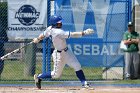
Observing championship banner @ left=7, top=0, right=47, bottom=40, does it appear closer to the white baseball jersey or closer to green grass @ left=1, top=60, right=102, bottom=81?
green grass @ left=1, top=60, right=102, bottom=81

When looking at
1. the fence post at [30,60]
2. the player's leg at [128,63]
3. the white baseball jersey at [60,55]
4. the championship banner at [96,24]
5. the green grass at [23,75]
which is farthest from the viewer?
the fence post at [30,60]

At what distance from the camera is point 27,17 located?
53.2ft

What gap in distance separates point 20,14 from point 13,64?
3.04 m

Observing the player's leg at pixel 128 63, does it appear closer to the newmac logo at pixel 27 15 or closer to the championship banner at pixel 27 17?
the championship banner at pixel 27 17

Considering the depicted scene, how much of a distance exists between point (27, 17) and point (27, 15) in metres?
0.06

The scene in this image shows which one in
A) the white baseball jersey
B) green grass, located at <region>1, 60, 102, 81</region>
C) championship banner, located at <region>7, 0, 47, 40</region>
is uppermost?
championship banner, located at <region>7, 0, 47, 40</region>

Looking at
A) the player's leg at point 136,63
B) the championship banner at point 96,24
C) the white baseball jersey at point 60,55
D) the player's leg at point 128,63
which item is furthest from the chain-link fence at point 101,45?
the white baseball jersey at point 60,55

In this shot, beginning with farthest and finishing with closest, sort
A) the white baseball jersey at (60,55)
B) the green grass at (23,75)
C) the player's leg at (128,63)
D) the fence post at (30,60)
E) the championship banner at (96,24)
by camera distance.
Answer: the fence post at (30,60), the player's leg at (128,63), the championship banner at (96,24), the green grass at (23,75), the white baseball jersey at (60,55)

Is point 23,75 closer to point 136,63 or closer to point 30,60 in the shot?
point 30,60

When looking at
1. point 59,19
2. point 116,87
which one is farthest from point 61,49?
point 116,87

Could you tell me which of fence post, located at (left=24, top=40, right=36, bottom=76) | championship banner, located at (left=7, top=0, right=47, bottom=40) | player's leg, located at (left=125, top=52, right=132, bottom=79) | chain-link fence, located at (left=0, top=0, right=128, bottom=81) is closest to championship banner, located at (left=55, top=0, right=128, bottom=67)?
chain-link fence, located at (left=0, top=0, right=128, bottom=81)

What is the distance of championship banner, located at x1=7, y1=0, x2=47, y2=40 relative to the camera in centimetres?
1619

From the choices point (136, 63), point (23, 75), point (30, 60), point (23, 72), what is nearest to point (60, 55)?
point (30, 60)

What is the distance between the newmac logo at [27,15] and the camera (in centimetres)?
1619
